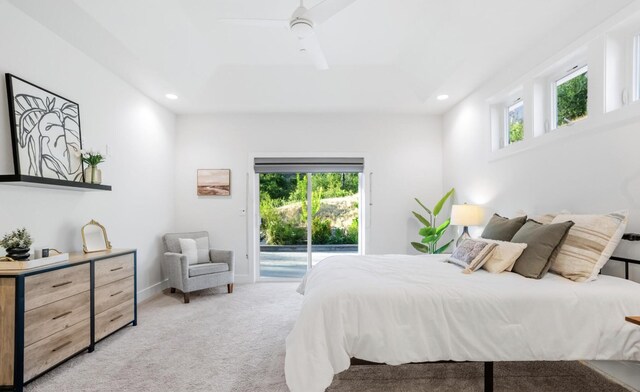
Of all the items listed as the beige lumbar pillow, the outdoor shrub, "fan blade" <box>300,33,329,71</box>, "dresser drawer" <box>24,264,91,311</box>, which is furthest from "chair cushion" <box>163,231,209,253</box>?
the beige lumbar pillow

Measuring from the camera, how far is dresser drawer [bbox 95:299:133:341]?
9.23 ft

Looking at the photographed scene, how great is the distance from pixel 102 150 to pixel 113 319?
5.77 ft

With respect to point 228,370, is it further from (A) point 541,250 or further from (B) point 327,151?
(B) point 327,151

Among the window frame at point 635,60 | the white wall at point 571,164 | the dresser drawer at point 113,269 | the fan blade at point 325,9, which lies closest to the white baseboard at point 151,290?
the dresser drawer at point 113,269

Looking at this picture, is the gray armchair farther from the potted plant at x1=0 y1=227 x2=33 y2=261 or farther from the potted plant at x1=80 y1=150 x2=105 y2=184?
the potted plant at x1=0 y1=227 x2=33 y2=261

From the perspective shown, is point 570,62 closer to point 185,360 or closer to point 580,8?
point 580,8

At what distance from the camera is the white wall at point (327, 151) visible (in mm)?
5273

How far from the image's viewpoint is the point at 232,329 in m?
3.23

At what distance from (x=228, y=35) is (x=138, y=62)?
0.98 metres

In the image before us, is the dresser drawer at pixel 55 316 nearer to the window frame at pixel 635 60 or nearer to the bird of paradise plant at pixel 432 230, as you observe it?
the bird of paradise plant at pixel 432 230

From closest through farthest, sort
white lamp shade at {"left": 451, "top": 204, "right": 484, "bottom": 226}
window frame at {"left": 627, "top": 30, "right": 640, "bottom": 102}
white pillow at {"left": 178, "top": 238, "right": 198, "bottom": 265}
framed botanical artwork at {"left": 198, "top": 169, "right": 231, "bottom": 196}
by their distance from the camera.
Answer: window frame at {"left": 627, "top": 30, "right": 640, "bottom": 102}, white lamp shade at {"left": 451, "top": 204, "right": 484, "bottom": 226}, white pillow at {"left": 178, "top": 238, "right": 198, "bottom": 265}, framed botanical artwork at {"left": 198, "top": 169, "right": 231, "bottom": 196}

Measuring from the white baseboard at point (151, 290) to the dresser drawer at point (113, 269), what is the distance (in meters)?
Result: 1.08

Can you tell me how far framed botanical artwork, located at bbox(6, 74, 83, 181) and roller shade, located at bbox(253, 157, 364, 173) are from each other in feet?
8.43

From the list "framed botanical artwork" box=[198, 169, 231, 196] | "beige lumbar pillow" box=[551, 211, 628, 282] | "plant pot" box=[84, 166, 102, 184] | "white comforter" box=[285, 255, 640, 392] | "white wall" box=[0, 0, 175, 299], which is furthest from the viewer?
"framed botanical artwork" box=[198, 169, 231, 196]
